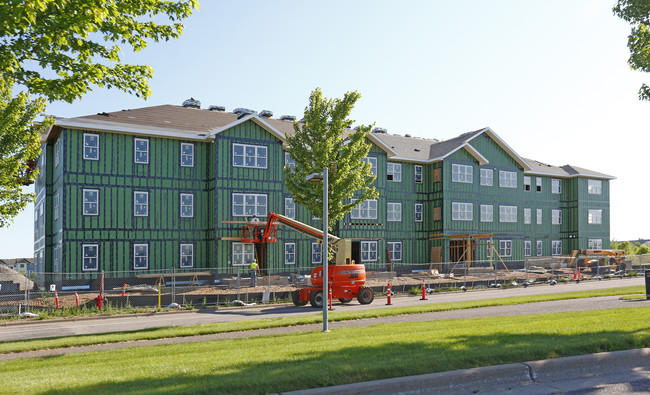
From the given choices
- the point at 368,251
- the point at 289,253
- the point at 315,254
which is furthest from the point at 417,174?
the point at 289,253

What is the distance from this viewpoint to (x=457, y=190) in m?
46.5

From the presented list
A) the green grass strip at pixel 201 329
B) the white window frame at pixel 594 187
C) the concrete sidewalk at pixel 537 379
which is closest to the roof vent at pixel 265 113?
the green grass strip at pixel 201 329

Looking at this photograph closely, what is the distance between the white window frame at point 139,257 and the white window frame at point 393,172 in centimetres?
1949

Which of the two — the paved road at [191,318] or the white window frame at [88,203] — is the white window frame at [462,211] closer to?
the paved road at [191,318]

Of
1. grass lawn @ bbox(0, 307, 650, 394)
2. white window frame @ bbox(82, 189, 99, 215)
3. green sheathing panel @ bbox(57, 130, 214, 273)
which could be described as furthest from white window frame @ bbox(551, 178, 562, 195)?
grass lawn @ bbox(0, 307, 650, 394)

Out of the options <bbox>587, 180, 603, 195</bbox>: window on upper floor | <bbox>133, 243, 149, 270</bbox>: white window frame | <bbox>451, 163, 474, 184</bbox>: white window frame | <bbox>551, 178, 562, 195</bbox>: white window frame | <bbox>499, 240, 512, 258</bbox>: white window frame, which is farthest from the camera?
<bbox>587, 180, 603, 195</bbox>: window on upper floor

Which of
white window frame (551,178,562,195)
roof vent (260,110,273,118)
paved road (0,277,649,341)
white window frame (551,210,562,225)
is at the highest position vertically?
roof vent (260,110,273,118)

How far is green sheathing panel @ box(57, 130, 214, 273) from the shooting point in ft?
106

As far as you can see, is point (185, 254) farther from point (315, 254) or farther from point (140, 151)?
point (315, 254)

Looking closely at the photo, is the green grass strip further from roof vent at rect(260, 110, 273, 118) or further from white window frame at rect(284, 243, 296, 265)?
roof vent at rect(260, 110, 273, 118)

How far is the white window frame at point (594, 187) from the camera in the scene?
183 feet

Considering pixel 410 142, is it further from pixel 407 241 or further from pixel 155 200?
pixel 155 200

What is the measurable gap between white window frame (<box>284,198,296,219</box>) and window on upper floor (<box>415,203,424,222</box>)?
12.2 m

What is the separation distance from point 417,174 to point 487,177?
6713mm
